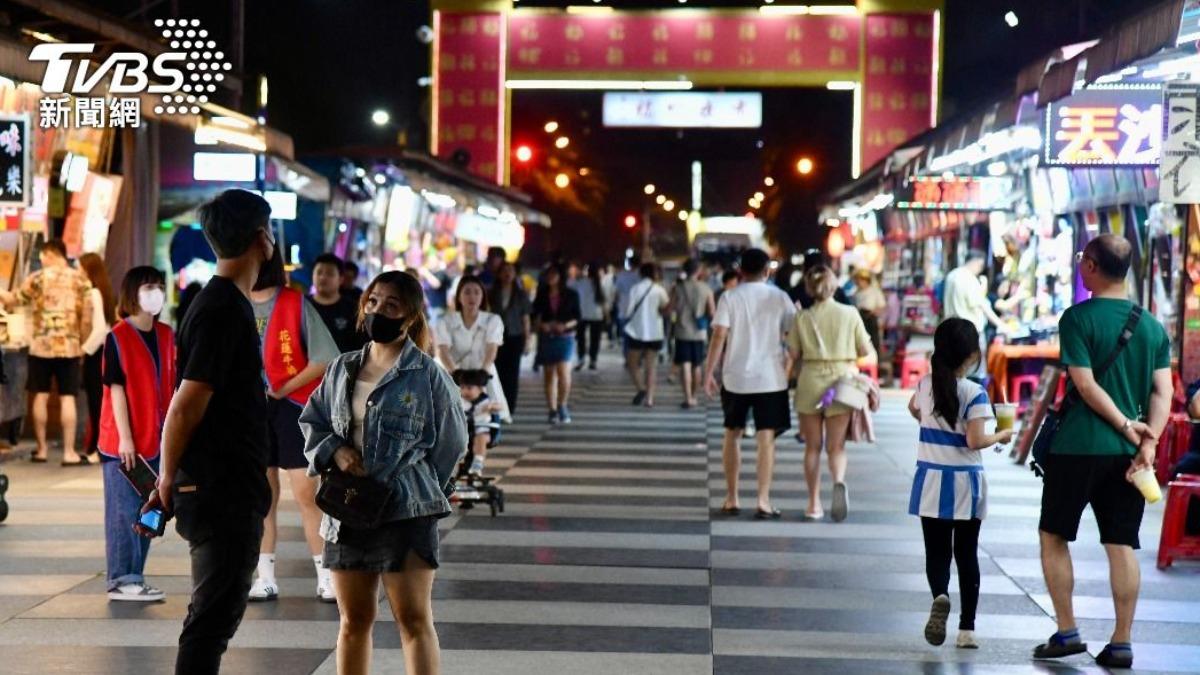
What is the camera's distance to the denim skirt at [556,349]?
20141 mm

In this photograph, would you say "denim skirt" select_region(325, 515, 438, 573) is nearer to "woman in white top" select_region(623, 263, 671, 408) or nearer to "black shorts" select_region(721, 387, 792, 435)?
"black shorts" select_region(721, 387, 792, 435)

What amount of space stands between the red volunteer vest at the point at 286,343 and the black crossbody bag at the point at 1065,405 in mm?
3599

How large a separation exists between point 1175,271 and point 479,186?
2066 centimetres

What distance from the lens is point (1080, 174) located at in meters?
17.8

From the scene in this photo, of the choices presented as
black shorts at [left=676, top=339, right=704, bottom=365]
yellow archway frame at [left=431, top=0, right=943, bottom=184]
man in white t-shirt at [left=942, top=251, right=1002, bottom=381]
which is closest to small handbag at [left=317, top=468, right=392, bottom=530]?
→ man in white t-shirt at [left=942, top=251, right=1002, bottom=381]

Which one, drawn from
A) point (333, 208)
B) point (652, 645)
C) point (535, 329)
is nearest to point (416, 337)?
point (652, 645)

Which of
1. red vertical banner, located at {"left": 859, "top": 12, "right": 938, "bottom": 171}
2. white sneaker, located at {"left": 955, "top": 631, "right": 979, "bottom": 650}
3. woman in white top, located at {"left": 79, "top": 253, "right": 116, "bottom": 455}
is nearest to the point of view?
white sneaker, located at {"left": 955, "top": 631, "right": 979, "bottom": 650}

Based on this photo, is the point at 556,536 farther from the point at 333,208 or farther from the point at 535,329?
the point at 333,208

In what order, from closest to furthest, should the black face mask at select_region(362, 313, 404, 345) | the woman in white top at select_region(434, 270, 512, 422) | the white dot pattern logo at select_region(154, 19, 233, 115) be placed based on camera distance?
the black face mask at select_region(362, 313, 404, 345)
the woman in white top at select_region(434, 270, 512, 422)
the white dot pattern logo at select_region(154, 19, 233, 115)

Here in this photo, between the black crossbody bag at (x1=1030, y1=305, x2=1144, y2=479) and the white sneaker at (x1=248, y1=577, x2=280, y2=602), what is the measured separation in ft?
12.9

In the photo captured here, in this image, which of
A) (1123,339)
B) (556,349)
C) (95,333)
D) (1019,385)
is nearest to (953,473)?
(1123,339)

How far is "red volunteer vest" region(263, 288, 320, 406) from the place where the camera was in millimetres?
8758

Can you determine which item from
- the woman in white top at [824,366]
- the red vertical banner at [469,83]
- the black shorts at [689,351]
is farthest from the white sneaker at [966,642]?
the red vertical banner at [469,83]

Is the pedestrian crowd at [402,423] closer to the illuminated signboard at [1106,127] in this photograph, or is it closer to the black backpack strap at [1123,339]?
the black backpack strap at [1123,339]
